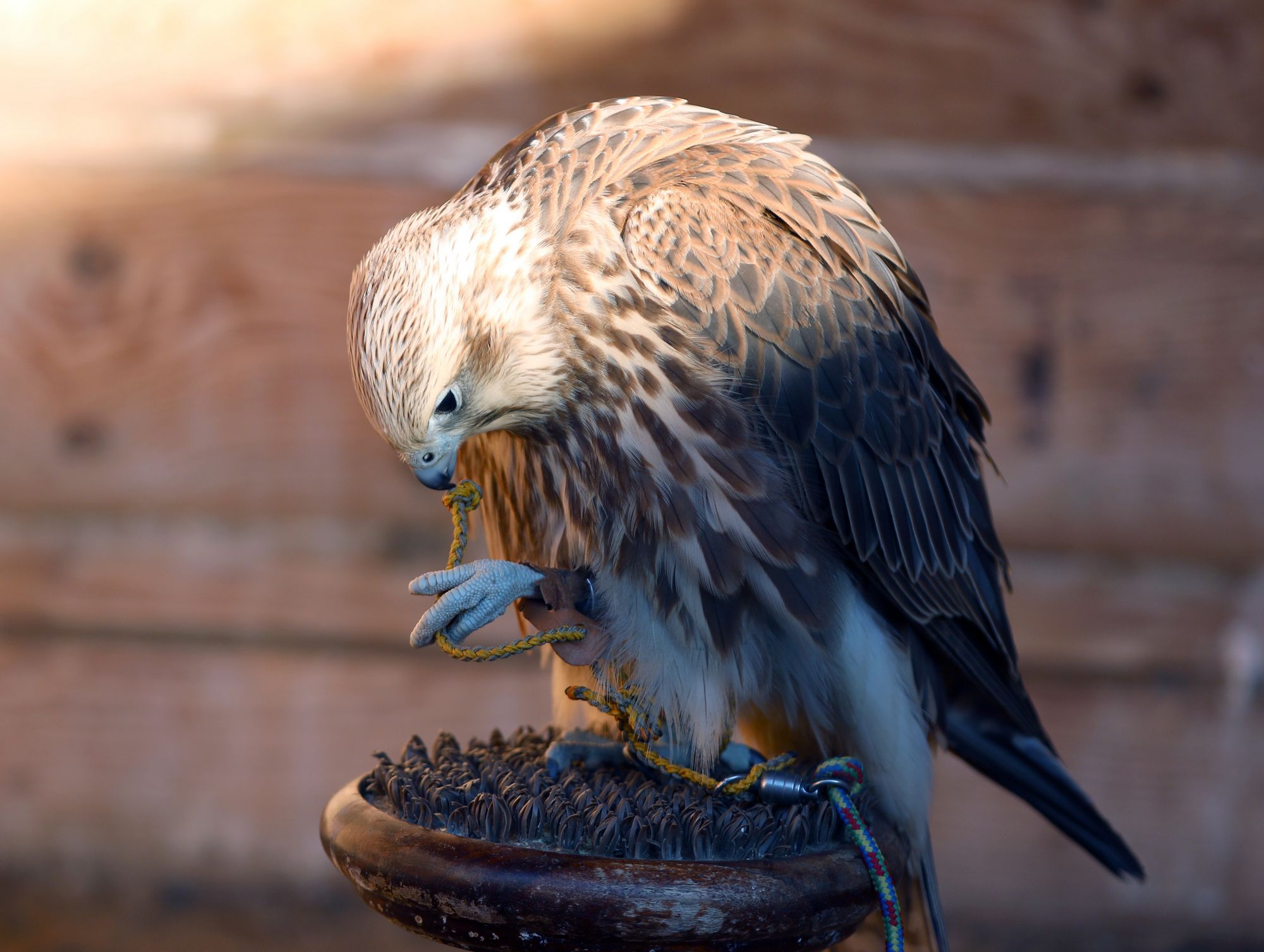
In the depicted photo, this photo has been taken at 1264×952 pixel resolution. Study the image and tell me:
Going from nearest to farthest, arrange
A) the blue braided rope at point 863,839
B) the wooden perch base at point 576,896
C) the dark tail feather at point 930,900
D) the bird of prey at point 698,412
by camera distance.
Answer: the wooden perch base at point 576,896 < the blue braided rope at point 863,839 < the bird of prey at point 698,412 < the dark tail feather at point 930,900

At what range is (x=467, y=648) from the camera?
1.37 metres

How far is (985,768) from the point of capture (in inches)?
66.1

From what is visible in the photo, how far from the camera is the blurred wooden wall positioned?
2463mm

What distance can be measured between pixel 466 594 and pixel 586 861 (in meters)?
0.34

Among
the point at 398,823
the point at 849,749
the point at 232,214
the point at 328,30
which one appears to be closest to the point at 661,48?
the point at 328,30

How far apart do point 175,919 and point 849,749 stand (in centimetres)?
→ 194

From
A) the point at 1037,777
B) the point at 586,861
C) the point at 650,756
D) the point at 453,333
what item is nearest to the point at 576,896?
the point at 586,861

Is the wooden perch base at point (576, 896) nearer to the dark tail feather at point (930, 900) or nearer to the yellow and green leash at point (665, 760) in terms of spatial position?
the yellow and green leash at point (665, 760)

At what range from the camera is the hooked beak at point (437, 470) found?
134 centimetres

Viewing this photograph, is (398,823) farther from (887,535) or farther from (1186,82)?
(1186,82)

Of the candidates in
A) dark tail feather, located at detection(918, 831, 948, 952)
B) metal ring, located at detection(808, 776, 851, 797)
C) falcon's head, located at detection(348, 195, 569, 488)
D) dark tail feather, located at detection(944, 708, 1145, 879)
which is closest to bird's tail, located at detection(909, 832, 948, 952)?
dark tail feather, located at detection(918, 831, 948, 952)

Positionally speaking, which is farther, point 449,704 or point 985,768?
point 449,704

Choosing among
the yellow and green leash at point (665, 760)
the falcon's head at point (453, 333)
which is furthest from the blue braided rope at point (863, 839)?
the falcon's head at point (453, 333)

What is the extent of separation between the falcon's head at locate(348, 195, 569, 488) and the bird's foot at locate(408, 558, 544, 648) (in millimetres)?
126
